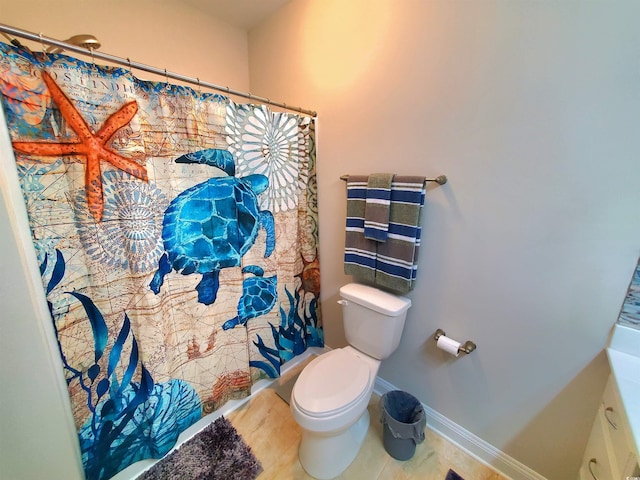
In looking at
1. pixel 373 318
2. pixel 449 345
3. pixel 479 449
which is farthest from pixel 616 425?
pixel 373 318

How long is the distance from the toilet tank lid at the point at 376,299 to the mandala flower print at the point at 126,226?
1013 millimetres

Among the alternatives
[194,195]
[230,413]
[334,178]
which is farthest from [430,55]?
[230,413]

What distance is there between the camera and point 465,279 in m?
1.23

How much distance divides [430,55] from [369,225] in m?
0.84

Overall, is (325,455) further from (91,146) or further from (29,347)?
(91,146)

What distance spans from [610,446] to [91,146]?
79.1 inches

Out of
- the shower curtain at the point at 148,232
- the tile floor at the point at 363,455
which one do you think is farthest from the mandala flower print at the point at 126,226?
the tile floor at the point at 363,455

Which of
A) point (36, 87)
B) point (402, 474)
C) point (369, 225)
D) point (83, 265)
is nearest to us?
point (36, 87)

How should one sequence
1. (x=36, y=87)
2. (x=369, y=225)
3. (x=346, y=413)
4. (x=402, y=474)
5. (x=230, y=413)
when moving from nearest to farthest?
(x=36, y=87), (x=346, y=413), (x=402, y=474), (x=369, y=225), (x=230, y=413)

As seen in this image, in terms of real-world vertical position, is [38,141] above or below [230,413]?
above

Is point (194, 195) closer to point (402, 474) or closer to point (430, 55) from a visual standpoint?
point (430, 55)

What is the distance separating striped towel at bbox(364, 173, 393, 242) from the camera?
132 centimetres

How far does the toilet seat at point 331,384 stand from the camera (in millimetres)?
1148

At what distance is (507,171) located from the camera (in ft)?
3.43
